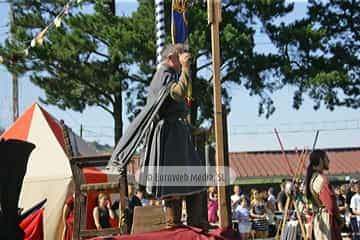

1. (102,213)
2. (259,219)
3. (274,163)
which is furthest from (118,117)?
(274,163)

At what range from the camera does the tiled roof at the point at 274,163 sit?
28.2 meters

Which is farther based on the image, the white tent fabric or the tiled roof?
the tiled roof

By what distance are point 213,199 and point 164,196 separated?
26.0 feet

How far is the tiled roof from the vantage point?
28203 mm

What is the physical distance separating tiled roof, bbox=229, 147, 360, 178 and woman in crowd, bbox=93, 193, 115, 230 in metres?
19.5

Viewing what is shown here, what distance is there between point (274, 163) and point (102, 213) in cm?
2188

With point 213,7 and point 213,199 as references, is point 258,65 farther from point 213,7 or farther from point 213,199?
point 213,7

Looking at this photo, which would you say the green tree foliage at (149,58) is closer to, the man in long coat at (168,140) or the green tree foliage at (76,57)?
the green tree foliage at (76,57)

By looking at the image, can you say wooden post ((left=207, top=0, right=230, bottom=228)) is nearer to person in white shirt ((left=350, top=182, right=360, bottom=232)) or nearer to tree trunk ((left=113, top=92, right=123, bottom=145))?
person in white shirt ((left=350, top=182, right=360, bottom=232))

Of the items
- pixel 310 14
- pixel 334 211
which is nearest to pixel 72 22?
pixel 310 14

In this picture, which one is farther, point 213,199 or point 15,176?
point 213,199

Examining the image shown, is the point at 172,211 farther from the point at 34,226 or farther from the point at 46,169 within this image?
the point at 46,169

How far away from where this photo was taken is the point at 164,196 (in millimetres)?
3727

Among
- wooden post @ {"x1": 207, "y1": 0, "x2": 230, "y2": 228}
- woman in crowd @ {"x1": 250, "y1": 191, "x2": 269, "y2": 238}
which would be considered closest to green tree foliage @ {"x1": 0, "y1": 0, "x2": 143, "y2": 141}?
woman in crowd @ {"x1": 250, "y1": 191, "x2": 269, "y2": 238}
